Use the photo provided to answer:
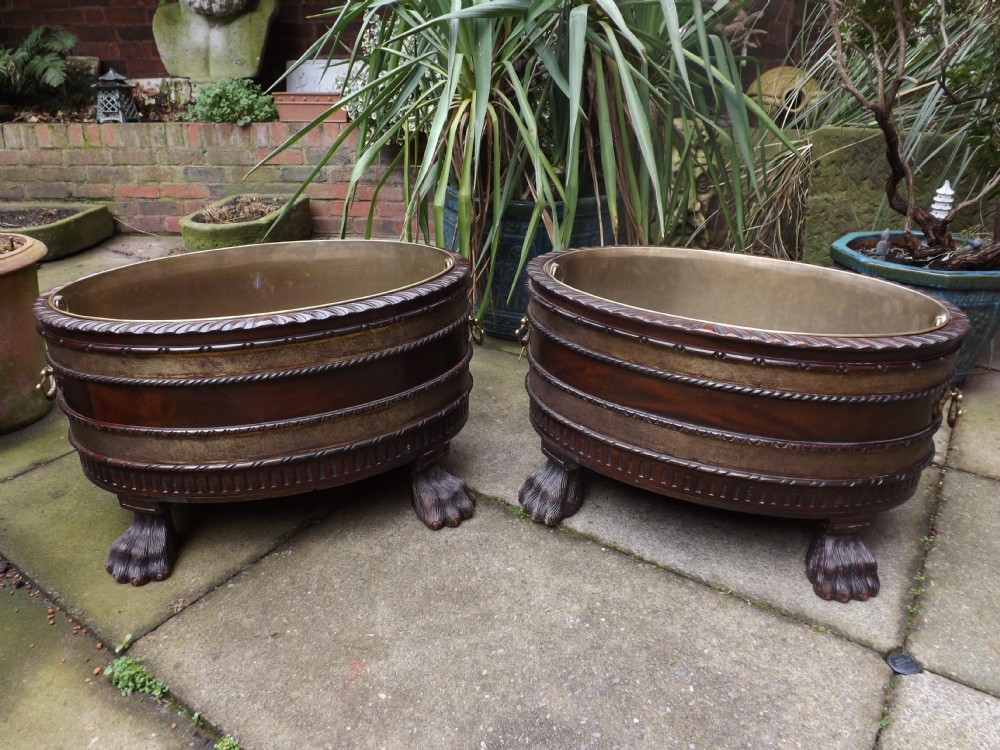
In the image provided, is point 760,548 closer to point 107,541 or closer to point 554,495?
point 554,495

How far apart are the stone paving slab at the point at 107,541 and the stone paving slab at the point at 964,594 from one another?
1212 millimetres

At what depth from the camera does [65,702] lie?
1.07 m

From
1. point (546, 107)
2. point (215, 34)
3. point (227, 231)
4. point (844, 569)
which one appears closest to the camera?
point (844, 569)

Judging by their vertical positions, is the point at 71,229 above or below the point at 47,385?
below

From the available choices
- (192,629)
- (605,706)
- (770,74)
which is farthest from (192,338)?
(770,74)

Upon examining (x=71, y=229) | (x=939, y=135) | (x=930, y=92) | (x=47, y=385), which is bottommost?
(x=71, y=229)

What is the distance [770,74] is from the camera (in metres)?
3.41

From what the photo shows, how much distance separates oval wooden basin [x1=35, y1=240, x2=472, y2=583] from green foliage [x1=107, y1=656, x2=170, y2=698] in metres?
0.22

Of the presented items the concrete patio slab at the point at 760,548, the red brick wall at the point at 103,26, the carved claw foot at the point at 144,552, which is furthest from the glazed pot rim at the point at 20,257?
the red brick wall at the point at 103,26

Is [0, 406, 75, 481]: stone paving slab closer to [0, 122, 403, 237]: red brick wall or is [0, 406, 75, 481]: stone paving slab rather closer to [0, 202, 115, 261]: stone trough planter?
[0, 202, 115, 261]: stone trough planter

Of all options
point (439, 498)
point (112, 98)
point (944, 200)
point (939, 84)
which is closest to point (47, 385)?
point (439, 498)

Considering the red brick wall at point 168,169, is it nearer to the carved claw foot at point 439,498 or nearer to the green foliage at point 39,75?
the green foliage at point 39,75

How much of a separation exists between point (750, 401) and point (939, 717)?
0.54 meters

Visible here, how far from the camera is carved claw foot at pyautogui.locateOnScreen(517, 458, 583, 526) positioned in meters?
1.49
